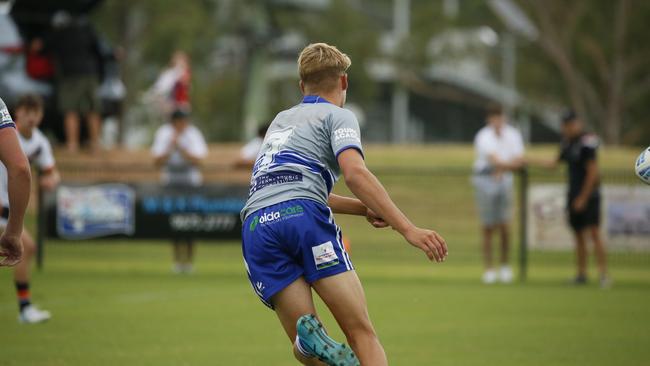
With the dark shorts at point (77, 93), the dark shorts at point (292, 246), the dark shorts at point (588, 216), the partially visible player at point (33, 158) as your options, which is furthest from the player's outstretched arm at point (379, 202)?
the dark shorts at point (77, 93)

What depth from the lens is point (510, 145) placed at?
18234mm

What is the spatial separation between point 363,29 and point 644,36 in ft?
33.2

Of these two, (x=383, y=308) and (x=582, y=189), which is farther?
(x=582, y=189)

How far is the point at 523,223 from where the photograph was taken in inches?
743

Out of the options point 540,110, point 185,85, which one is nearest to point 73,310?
point 185,85

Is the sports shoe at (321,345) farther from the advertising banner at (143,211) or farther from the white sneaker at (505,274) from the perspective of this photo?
the advertising banner at (143,211)

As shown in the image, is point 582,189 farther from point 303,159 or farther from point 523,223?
point 303,159

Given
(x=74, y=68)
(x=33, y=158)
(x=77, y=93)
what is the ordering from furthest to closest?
1. (x=77, y=93)
2. (x=74, y=68)
3. (x=33, y=158)

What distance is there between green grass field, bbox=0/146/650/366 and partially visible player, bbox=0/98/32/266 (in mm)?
2799

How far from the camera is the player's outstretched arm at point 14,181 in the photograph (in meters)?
6.40

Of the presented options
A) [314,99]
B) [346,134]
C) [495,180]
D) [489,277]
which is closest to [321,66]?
[314,99]

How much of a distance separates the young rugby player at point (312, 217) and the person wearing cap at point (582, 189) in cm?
1104

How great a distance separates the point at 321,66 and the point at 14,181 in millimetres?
1757

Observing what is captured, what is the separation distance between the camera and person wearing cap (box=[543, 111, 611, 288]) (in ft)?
55.6
